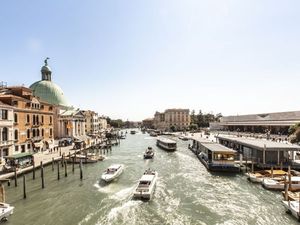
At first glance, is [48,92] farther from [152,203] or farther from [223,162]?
[152,203]

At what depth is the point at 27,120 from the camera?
55.5 metres

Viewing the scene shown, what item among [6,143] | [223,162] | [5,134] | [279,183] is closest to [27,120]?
[5,134]

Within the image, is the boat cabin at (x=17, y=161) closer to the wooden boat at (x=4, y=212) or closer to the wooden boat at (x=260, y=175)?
the wooden boat at (x=4, y=212)

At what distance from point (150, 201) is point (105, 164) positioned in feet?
86.4

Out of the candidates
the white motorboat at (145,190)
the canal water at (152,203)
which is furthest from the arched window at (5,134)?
the white motorboat at (145,190)

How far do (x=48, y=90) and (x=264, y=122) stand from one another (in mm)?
84617

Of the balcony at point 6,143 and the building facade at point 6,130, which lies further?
the building facade at point 6,130

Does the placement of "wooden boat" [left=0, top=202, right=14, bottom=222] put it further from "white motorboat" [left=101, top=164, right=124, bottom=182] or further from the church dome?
the church dome

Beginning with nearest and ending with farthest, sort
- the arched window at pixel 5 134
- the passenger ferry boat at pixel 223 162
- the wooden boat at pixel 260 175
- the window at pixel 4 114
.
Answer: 1. the wooden boat at pixel 260 175
2. the passenger ferry boat at pixel 223 162
3. the window at pixel 4 114
4. the arched window at pixel 5 134

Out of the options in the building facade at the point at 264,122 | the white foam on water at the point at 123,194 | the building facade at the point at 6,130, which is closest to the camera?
the white foam on water at the point at 123,194

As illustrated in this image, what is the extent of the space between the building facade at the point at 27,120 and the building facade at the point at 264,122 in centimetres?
7268

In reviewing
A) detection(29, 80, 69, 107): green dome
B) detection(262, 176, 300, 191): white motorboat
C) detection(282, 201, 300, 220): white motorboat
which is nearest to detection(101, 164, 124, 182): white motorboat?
detection(262, 176, 300, 191): white motorboat

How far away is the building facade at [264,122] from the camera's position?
8938 cm

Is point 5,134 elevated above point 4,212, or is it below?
above
